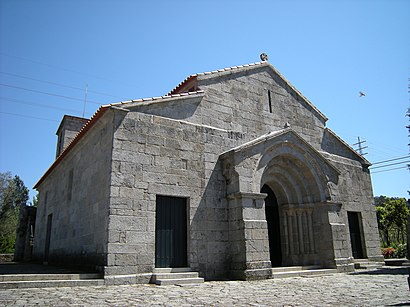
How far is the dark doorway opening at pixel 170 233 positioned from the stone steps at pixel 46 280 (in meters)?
1.65

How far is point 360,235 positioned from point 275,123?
5.63 m

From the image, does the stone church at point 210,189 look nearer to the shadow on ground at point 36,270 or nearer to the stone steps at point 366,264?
the stone steps at point 366,264

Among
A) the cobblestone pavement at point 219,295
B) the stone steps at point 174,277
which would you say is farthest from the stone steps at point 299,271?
the stone steps at point 174,277

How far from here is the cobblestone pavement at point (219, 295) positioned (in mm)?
5023

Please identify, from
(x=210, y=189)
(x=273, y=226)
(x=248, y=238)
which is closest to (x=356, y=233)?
(x=273, y=226)

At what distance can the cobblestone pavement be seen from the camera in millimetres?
5023

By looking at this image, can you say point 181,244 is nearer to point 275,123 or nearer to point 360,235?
point 275,123

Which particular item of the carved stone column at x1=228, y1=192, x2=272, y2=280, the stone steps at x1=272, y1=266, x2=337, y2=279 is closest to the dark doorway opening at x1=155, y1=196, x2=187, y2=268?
the carved stone column at x1=228, y1=192, x2=272, y2=280

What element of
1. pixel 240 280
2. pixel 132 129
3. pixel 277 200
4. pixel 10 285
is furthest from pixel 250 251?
pixel 10 285

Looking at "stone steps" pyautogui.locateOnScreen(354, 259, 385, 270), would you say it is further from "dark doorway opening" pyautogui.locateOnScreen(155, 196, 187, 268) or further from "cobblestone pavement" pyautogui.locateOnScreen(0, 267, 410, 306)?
"dark doorway opening" pyautogui.locateOnScreen(155, 196, 187, 268)

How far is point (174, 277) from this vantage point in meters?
7.74

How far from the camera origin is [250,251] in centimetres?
855

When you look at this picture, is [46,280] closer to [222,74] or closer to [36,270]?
[36,270]

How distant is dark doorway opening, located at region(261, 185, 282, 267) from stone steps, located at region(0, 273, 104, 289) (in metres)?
6.07
